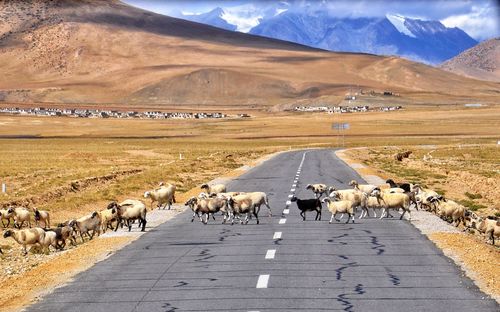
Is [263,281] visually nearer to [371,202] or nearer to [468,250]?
[468,250]

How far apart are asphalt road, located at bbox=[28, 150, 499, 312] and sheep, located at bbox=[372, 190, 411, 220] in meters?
1.82

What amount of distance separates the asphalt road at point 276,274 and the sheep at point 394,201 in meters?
1.82

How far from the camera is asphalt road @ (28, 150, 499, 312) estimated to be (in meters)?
14.6

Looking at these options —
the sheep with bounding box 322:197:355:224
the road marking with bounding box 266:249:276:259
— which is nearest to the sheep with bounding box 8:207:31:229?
the sheep with bounding box 322:197:355:224

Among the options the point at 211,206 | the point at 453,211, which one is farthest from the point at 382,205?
the point at 211,206

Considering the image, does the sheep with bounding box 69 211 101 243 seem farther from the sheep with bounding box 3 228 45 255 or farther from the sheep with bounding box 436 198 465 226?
the sheep with bounding box 436 198 465 226

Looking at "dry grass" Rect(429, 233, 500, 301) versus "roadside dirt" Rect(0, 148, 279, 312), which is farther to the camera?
"dry grass" Rect(429, 233, 500, 301)

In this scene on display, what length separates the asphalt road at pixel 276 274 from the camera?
14.6 metres

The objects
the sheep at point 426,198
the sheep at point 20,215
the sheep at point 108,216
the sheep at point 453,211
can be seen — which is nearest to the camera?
the sheep at point 108,216

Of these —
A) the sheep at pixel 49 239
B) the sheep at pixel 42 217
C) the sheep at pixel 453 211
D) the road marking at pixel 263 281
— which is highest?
the road marking at pixel 263 281

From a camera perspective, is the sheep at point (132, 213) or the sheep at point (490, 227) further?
the sheep at point (132, 213)

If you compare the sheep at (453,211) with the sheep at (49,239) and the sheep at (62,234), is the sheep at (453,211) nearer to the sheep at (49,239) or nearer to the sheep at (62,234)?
the sheep at (62,234)

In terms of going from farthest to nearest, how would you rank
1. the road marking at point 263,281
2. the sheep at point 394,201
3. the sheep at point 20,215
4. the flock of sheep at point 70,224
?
the sheep at point 20,215 < the sheep at point 394,201 < the flock of sheep at point 70,224 < the road marking at point 263,281

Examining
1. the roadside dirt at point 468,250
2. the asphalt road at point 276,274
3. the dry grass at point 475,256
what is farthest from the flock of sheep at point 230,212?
the dry grass at point 475,256
